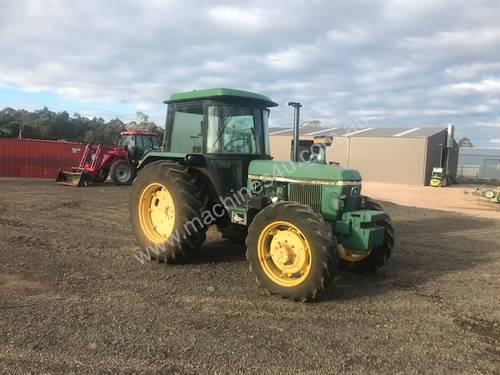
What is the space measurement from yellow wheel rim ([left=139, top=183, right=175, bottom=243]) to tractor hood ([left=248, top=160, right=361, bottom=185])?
1.34 meters

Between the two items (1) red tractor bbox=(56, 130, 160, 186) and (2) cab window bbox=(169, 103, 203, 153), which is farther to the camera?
(1) red tractor bbox=(56, 130, 160, 186)

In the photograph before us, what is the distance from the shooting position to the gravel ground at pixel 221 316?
3748 millimetres

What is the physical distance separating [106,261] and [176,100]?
2.52 metres

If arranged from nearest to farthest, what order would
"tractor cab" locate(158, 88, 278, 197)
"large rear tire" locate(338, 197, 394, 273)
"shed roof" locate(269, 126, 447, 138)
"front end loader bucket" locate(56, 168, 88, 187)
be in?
"large rear tire" locate(338, 197, 394, 273) → "tractor cab" locate(158, 88, 278, 197) → "front end loader bucket" locate(56, 168, 88, 187) → "shed roof" locate(269, 126, 447, 138)

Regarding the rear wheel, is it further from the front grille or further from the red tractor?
the front grille

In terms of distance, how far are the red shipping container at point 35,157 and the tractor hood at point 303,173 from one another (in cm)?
1943

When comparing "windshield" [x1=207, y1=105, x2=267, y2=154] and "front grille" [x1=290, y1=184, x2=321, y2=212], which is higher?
"windshield" [x1=207, y1=105, x2=267, y2=154]

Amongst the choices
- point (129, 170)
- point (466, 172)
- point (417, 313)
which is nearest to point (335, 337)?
point (417, 313)

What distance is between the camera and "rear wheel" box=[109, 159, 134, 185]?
19000 mm

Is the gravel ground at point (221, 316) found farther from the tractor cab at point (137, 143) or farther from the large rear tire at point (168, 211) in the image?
the tractor cab at point (137, 143)

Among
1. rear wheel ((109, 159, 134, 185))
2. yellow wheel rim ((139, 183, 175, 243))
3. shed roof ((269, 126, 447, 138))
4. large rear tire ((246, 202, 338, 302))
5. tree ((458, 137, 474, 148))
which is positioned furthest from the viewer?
tree ((458, 137, 474, 148))

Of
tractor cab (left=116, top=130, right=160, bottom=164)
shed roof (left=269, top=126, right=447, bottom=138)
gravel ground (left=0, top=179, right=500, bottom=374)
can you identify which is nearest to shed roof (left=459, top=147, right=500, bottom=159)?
shed roof (left=269, top=126, right=447, bottom=138)

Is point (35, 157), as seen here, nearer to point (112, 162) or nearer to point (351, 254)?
point (112, 162)

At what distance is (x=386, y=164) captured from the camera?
33906 mm
